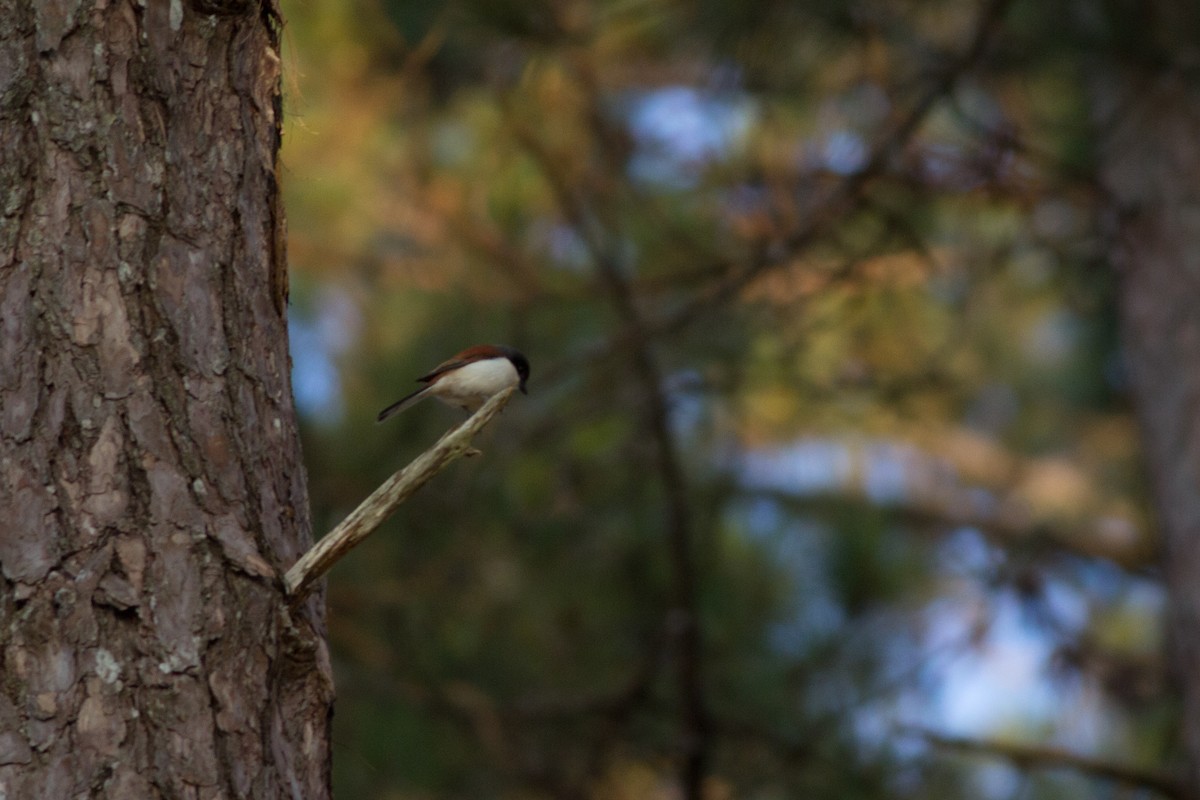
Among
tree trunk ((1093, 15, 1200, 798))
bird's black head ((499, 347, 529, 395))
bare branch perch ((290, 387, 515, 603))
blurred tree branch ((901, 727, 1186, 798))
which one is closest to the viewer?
bare branch perch ((290, 387, 515, 603))

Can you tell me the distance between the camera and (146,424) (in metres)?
2.02

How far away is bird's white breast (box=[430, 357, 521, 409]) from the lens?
374cm

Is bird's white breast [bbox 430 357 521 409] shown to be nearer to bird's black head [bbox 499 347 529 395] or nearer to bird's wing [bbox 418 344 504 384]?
bird's wing [bbox 418 344 504 384]

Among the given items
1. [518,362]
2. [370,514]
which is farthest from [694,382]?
[370,514]

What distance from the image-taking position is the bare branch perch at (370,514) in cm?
202

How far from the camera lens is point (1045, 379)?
369 inches

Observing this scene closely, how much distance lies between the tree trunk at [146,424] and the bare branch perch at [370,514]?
42 millimetres

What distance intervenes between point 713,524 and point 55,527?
475 centimetres

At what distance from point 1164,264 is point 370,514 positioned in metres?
4.37

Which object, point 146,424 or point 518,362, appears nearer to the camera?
point 146,424

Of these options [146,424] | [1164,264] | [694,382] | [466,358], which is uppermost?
[1164,264]

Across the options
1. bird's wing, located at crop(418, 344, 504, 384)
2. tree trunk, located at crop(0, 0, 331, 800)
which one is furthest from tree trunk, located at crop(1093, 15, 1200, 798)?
tree trunk, located at crop(0, 0, 331, 800)

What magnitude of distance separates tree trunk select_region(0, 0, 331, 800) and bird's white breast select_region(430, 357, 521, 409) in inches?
58.3

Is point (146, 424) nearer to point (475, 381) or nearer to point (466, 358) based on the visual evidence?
point (475, 381)
